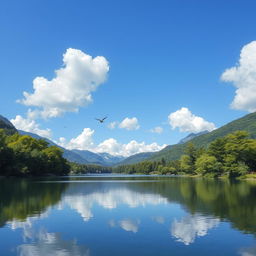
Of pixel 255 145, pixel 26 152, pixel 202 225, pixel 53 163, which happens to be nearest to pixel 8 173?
pixel 26 152

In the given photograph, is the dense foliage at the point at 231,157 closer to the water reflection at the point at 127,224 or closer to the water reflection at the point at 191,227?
the water reflection at the point at 191,227

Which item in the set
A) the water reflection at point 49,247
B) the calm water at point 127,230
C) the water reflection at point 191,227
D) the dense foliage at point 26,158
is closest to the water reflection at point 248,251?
the calm water at point 127,230

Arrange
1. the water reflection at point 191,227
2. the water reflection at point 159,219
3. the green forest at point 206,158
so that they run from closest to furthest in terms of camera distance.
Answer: the water reflection at point 191,227, the water reflection at point 159,219, the green forest at point 206,158

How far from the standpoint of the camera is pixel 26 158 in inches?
4862

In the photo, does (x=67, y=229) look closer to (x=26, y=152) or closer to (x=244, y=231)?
(x=244, y=231)

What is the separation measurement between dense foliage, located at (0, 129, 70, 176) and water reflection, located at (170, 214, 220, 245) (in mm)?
90516

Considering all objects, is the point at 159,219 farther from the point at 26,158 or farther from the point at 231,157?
the point at 26,158

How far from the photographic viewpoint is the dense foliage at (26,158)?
111081 millimetres

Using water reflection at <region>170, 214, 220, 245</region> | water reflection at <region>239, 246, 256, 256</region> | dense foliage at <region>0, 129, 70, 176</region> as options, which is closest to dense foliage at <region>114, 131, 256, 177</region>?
dense foliage at <region>0, 129, 70, 176</region>

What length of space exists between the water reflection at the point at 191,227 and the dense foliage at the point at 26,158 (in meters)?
90.5

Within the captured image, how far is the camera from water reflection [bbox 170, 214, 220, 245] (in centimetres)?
2038

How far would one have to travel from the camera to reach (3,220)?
25875 mm

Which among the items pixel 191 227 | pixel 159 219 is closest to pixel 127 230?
pixel 191 227

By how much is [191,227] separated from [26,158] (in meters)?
109
